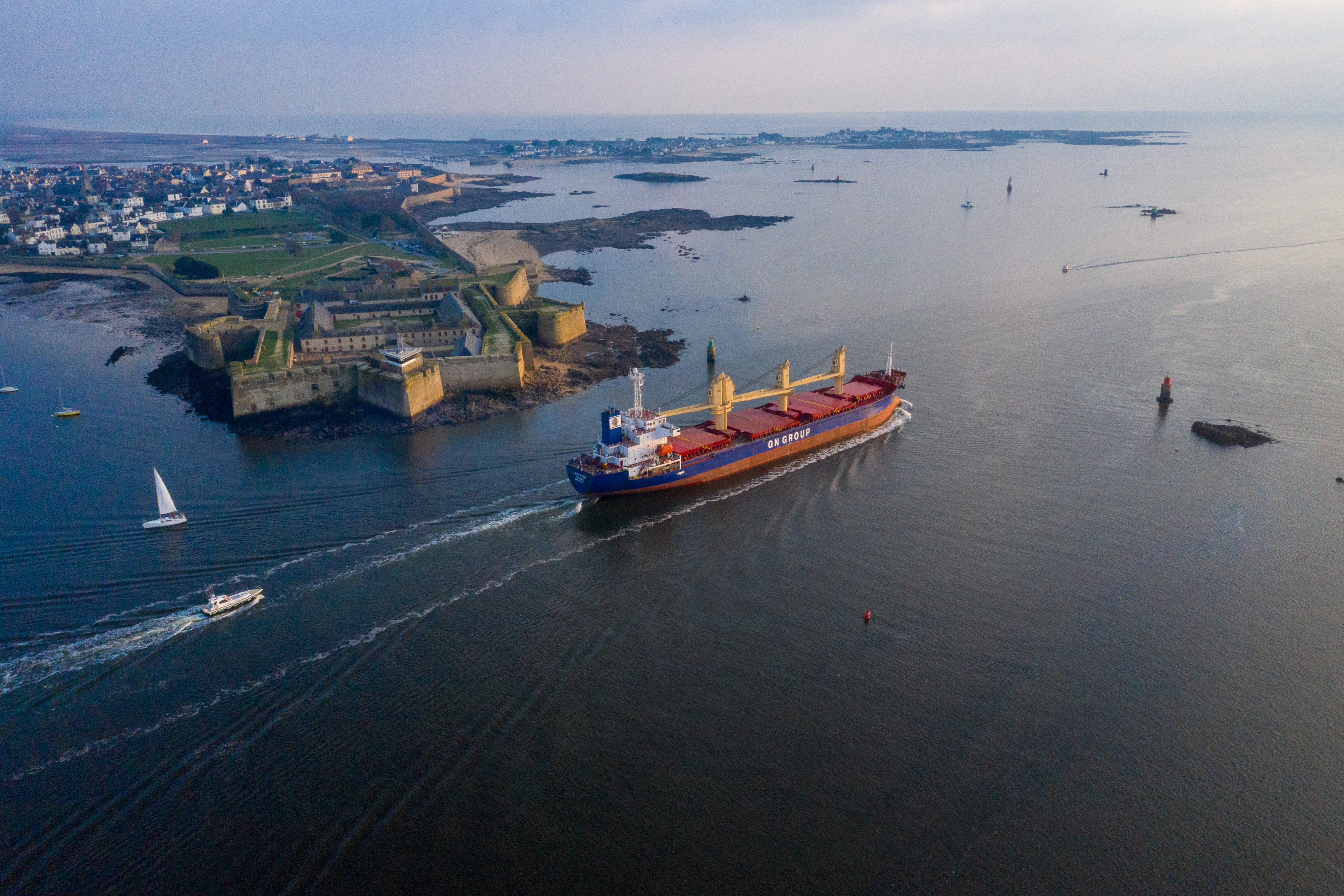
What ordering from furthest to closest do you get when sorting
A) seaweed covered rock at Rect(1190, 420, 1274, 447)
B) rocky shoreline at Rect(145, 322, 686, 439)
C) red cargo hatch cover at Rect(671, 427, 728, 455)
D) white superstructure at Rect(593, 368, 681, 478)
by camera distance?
1. rocky shoreline at Rect(145, 322, 686, 439)
2. seaweed covered rock at Rect(1190, 420, 1274, 447)
3. red cargo hatch cover at Rect(671, 427, 728, 455)
4. white superstructure at Rect(593, 368, 681, 478)

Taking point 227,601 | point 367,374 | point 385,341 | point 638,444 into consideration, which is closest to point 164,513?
point 227,601

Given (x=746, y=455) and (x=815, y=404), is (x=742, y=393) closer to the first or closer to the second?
(x=815, y=404)

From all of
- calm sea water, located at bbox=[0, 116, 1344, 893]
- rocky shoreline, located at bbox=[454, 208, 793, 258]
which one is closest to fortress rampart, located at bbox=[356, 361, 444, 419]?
calm sea water, located at bbox=[0, 116, 1344, 893]

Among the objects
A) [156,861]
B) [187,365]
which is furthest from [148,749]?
[187,365]

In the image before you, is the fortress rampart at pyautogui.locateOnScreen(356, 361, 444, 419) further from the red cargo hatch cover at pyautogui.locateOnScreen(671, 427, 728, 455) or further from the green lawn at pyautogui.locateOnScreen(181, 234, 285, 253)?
the green lawn at pyautogui.locateOnScreen(181, 234, 285, 253)

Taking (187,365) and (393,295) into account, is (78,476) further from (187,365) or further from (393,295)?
(393,295)

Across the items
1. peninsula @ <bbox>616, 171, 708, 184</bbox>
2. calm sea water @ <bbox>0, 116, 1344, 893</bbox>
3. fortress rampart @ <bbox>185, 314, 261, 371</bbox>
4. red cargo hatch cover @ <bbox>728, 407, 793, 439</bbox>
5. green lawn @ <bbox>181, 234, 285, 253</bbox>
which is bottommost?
calm sea water @ <bbox>0, 116, 1344, 893</bbox>

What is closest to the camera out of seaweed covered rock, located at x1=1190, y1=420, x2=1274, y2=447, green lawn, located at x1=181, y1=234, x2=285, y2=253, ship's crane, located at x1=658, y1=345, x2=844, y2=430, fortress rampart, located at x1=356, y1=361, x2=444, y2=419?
seaweed covered rock, located at x1=1190, y1=420, x2=1274, y2=447
